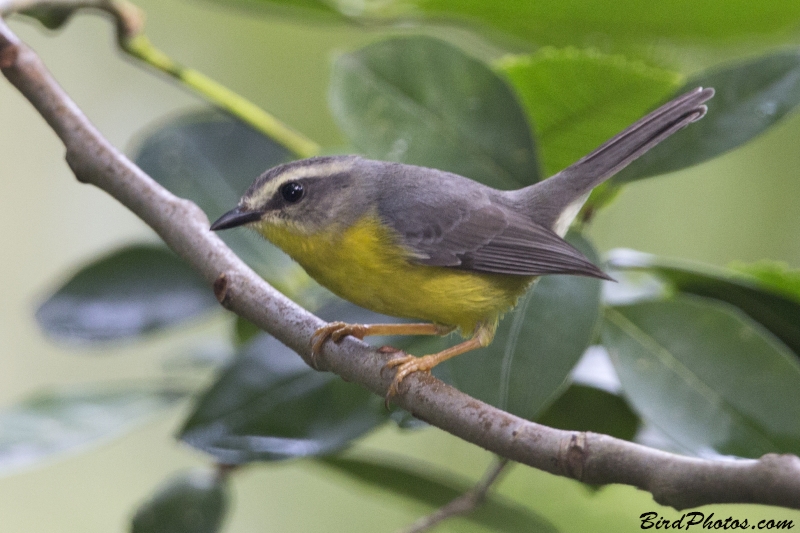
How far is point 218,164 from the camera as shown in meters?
2.20

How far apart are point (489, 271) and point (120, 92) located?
13.8ft

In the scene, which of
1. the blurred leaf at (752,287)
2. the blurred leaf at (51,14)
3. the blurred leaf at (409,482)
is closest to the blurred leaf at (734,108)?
the blurred leaf at (752,287)

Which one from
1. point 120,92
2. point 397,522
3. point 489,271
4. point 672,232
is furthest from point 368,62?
point 120,92

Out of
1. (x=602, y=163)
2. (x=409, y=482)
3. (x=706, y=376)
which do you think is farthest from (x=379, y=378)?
(x=602, y=163)

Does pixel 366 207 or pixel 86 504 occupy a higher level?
pixel 366 207

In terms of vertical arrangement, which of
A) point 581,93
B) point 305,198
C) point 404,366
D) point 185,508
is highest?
point 581,93

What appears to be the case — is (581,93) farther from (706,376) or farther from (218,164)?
(218,164)

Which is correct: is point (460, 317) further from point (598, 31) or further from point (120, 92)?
point (120, 92)

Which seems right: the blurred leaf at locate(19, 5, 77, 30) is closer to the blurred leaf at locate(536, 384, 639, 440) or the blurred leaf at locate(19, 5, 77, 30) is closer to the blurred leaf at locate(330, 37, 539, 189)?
the blurred leaf at locate(330, 37, 539, 189)

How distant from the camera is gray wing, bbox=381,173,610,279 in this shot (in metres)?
1.80

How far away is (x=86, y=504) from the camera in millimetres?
5023

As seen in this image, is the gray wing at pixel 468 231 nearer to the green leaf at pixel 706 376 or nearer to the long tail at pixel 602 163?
the long tail at pixel 602 163

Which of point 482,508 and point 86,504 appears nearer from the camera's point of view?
point 482,508

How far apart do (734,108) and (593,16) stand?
52cm
